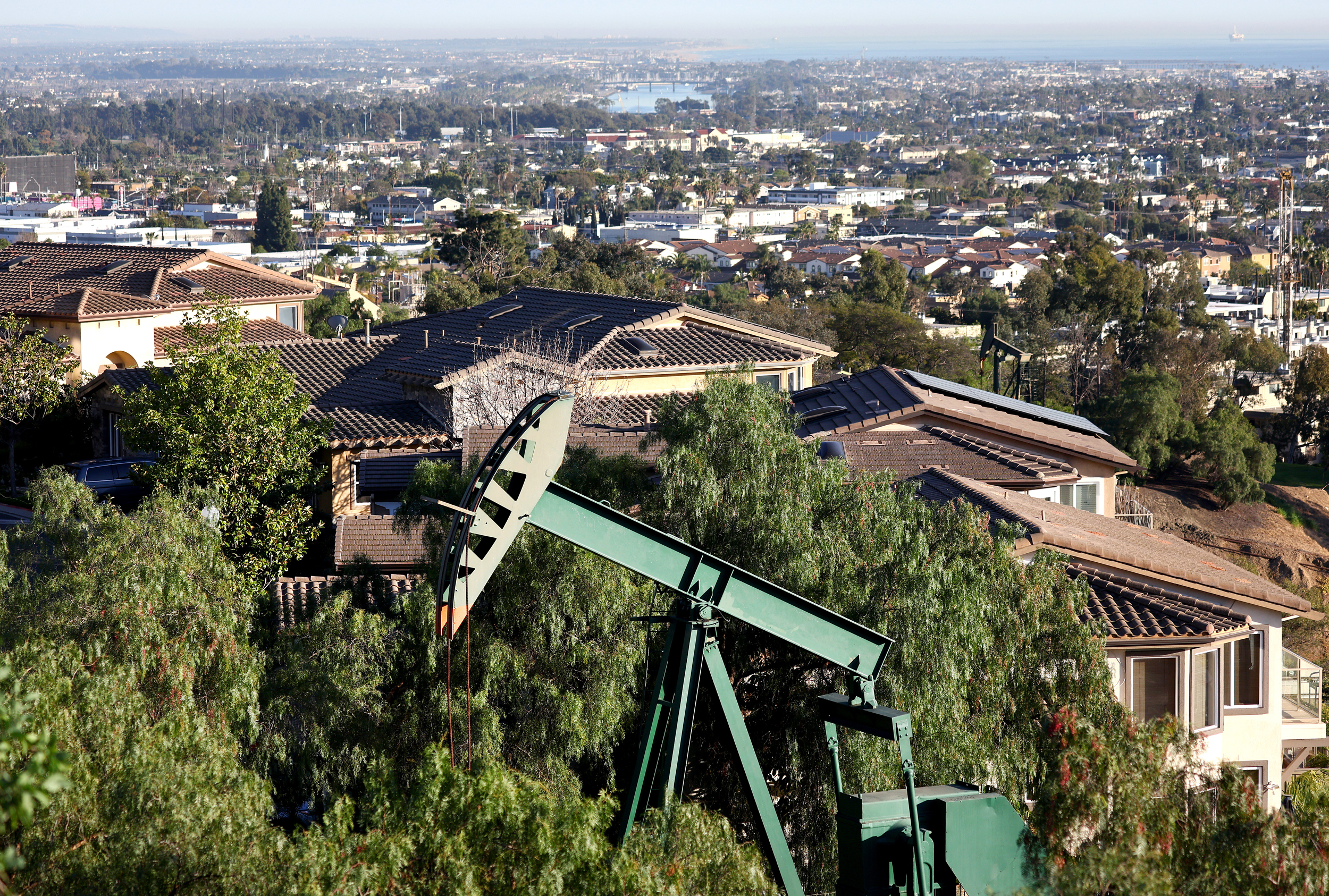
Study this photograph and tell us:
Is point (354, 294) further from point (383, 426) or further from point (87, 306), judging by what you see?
point (383, 426)

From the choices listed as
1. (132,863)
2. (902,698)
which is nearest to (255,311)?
(902,698)

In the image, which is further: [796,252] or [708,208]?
[708,208]

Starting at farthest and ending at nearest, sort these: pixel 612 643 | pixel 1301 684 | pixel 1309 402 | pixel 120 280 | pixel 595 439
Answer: pixel 1309 402
pixel 120 280
pixel 595 439
pixel 1301 684
pixel 612 643

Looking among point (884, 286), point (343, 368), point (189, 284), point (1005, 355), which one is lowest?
point (884, 286)

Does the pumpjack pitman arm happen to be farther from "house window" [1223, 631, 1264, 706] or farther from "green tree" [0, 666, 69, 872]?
"house window" [1223, 631, 1264, 706]

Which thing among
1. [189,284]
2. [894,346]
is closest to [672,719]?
[189,284]

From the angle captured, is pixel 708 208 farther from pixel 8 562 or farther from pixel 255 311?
pixel 8 562
